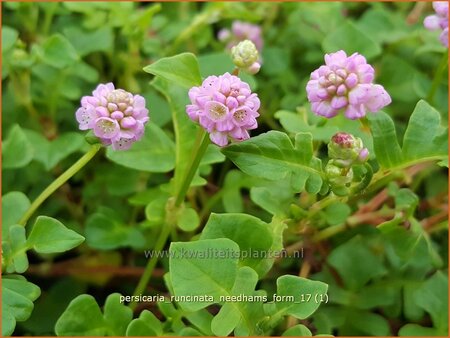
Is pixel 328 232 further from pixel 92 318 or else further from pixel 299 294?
pixel 92 318

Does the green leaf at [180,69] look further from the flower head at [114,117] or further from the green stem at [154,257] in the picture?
the green stem at [154,257]

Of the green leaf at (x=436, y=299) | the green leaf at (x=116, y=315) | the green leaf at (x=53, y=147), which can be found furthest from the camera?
the green leaf at (x=53, y=147)

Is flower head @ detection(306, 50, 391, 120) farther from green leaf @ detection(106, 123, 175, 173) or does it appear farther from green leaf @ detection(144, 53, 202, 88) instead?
green leaf @ detection(106, 123, 175, 173)

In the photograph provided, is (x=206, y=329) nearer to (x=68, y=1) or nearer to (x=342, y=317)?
(x=342, y=317)

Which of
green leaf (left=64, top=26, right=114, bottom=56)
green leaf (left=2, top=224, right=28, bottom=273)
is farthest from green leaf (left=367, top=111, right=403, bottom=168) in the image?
green leaf (left=64, top=26, right=114, bottom=56)

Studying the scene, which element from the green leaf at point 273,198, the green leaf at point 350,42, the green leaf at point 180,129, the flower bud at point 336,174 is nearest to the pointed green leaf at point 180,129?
the green leaf at point 180,129

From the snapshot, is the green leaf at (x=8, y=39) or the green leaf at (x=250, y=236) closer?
the green leaf at (x=250, y=236)
